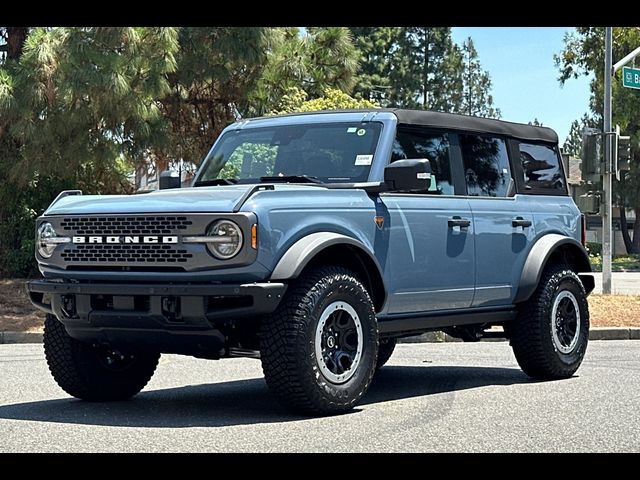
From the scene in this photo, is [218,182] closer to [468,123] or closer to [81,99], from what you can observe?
[468,123]

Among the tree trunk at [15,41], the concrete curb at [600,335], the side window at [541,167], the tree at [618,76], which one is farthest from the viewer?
the tree at [618,76]

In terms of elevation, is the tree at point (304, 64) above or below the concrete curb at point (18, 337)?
above

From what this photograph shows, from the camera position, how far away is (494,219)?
981 cm

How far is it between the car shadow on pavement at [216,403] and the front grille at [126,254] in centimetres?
101

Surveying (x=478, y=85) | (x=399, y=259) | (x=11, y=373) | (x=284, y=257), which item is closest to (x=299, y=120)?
(x=399, y=259)

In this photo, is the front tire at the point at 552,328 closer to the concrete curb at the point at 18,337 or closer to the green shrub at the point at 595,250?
the concrete curb at the point at 18,337

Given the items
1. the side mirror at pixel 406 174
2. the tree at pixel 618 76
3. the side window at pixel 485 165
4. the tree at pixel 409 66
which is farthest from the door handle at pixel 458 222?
the tree at pixel 409 66

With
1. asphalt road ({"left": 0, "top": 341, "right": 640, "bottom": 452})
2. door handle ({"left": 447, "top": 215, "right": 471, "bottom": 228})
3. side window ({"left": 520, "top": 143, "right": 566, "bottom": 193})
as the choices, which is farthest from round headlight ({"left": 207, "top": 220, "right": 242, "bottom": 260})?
side window ({"left": 520, "top": 143, "right": 566, "bottom": 193})

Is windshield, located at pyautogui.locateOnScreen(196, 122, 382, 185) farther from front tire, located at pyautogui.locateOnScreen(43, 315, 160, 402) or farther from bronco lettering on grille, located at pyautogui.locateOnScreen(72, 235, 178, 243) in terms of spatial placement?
front tire, located at pyautogui.locateOnScreen(43, 315, 160, 402)

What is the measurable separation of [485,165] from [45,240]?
145 inches

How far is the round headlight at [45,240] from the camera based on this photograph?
8.41 meters

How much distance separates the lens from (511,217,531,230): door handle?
10039 mm

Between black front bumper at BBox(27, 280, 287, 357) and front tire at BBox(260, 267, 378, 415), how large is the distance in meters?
0.20
